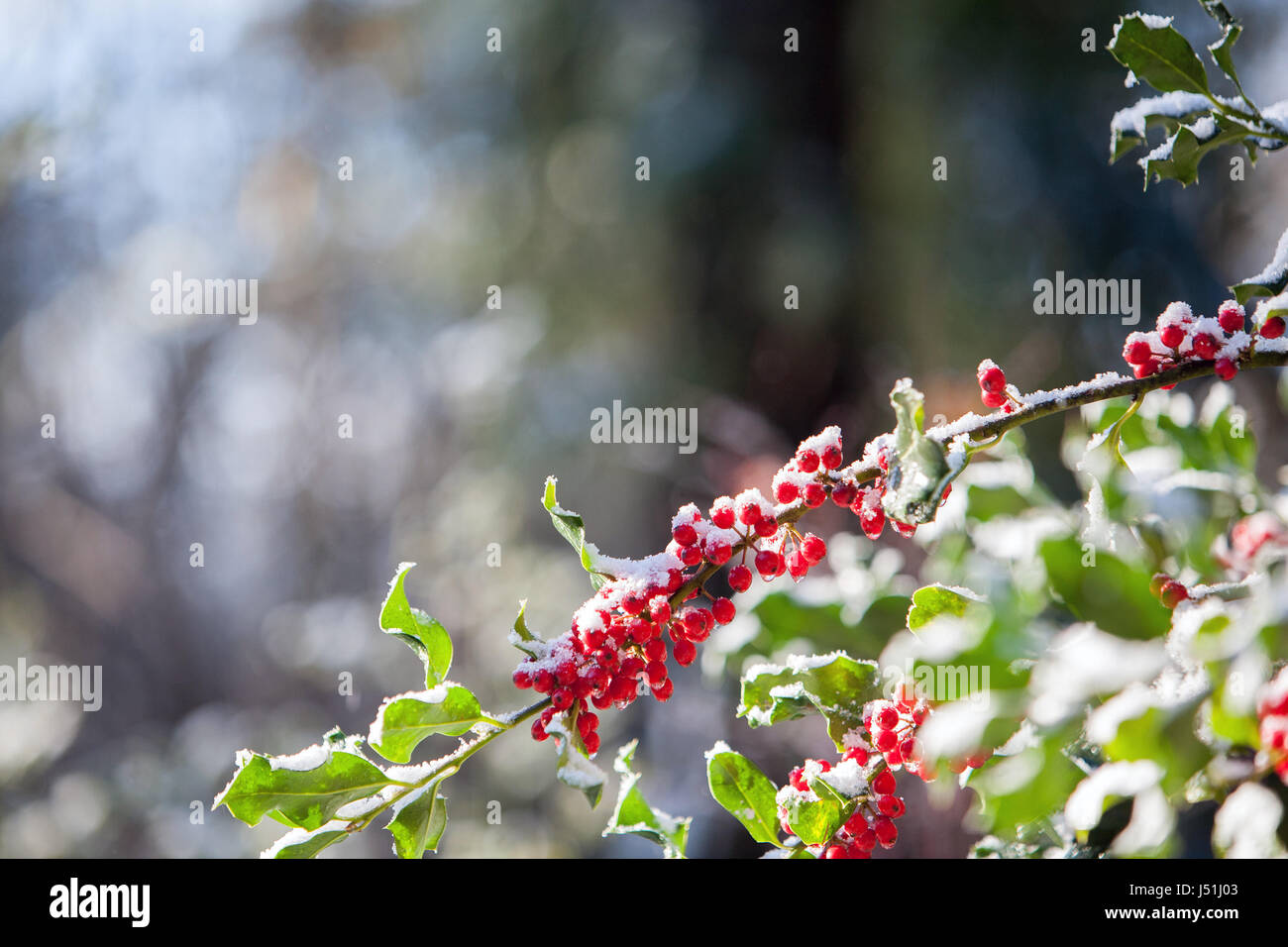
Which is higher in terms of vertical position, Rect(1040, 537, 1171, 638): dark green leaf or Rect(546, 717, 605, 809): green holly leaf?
Rect(1040, 537, 1171, 638): dark green leaf

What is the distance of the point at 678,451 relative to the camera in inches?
126

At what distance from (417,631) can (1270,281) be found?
0.56 meters

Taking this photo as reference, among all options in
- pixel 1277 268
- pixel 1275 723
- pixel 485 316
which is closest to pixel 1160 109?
pixel 1277 268

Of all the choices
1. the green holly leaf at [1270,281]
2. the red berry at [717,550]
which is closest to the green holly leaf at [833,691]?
the red berry at [717,550]

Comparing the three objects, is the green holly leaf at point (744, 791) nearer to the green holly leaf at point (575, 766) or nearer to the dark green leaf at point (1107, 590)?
the green holly leaf at point (575, 766)

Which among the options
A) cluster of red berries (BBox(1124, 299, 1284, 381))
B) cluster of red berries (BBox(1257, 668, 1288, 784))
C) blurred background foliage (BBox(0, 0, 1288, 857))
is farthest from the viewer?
blurred background foliage (BBox(0, 0, 1288, 857))

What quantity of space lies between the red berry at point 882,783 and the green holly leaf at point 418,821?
0.86ft

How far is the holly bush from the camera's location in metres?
0.35

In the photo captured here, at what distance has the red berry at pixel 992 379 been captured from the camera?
533 mm

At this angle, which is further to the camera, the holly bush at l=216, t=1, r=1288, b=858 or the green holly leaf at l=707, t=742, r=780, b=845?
the green holly leaf at l=707, t=742, r=780, b=845

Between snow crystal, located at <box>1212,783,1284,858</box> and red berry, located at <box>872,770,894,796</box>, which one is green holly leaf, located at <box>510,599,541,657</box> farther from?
snow crystal, located at <box>1212,783,1284,858</box>

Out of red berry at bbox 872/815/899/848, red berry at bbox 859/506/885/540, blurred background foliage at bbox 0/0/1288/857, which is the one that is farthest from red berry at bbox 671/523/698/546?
blurred background foliage at bbox 0/0/1288/857

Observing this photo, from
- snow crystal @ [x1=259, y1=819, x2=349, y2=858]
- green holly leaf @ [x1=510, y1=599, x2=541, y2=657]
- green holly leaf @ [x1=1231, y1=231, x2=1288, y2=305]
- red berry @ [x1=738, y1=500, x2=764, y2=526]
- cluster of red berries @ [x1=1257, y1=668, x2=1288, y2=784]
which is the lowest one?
snow crystal @ [x1=259, y1=819, x2=349, y2=858]
